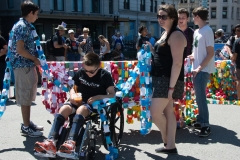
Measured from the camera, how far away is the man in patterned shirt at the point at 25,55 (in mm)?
4676

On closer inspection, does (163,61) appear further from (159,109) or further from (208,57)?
(208,57)

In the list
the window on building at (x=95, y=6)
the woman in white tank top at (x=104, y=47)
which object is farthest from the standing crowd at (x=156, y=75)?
the window on building at (x=95, y=6)

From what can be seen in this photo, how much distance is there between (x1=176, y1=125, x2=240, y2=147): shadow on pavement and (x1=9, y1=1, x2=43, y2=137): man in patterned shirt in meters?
2.32

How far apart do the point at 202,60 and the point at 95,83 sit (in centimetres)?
170

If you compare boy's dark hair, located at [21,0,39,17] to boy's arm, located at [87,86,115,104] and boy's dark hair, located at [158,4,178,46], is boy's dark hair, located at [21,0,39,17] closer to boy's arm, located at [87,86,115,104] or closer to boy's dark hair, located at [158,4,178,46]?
boy's arm, located at [87,86,115,104]

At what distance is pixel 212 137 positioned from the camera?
16.4 ft

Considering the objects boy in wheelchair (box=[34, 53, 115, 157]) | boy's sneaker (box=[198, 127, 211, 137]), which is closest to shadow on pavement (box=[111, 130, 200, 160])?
boy's sneaker (box=[198, 127, 211, 137])

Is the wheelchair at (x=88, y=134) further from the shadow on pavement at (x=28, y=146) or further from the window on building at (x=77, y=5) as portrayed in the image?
the window on building at (x=77, y=5)

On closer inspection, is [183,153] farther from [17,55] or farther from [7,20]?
[7,20]

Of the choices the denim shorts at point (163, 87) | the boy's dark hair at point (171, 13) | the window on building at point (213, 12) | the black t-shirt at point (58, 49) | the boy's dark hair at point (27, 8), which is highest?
the window on building at point (213, 12)

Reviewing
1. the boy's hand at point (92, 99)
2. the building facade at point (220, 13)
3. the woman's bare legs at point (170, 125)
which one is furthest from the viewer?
the building facade at point (220, 13)

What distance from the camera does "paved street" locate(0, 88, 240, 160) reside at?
4.26 metres

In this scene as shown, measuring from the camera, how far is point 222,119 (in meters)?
6.07

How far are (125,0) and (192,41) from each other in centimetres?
3206
